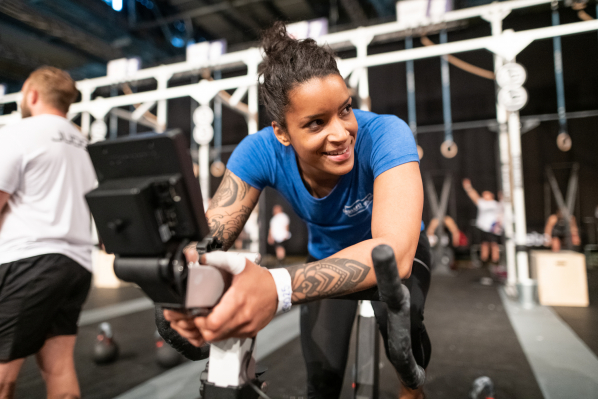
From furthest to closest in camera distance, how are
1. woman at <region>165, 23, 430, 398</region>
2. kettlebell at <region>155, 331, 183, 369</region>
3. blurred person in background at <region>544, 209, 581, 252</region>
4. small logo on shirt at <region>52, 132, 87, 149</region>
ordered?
blurred person in background at <region>544, 209, 581, 252</region>, kettlebell at <region>155, 331, 183, 369</region>, small logo on shirt at <region>52, 132, 87, 149</region>, woman at <region>165, 23, 430, 398</region>

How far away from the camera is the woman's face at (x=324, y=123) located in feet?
2.72

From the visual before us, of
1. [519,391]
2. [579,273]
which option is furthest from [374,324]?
[579,273]

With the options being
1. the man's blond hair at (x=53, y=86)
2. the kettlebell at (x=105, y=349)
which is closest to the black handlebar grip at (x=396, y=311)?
the man's blond hair at (x=53, y=86)

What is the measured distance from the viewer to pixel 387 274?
18.1 inches

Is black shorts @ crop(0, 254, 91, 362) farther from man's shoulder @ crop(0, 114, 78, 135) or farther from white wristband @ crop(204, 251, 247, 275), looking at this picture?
white wristband @ crop(204, 251, 247, 275)

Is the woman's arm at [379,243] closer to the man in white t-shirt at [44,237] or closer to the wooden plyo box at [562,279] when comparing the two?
the man in white t-shirt at [44,237]

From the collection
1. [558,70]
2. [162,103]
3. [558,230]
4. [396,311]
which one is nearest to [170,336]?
[396,311]

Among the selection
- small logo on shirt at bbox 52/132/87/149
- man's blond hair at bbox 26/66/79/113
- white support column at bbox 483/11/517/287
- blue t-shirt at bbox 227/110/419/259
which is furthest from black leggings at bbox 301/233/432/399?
white support column at bbox 483/11/517/287

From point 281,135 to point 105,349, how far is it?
2.00 metres

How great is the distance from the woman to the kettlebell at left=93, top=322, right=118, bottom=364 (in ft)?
5.24

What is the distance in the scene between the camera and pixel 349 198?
3.35 feet

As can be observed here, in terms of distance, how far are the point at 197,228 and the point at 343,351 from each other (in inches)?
Result: 36.9

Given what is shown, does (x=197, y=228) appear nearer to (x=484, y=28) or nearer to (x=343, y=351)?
(x=343, y=351)

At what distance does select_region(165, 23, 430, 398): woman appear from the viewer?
57 cm
